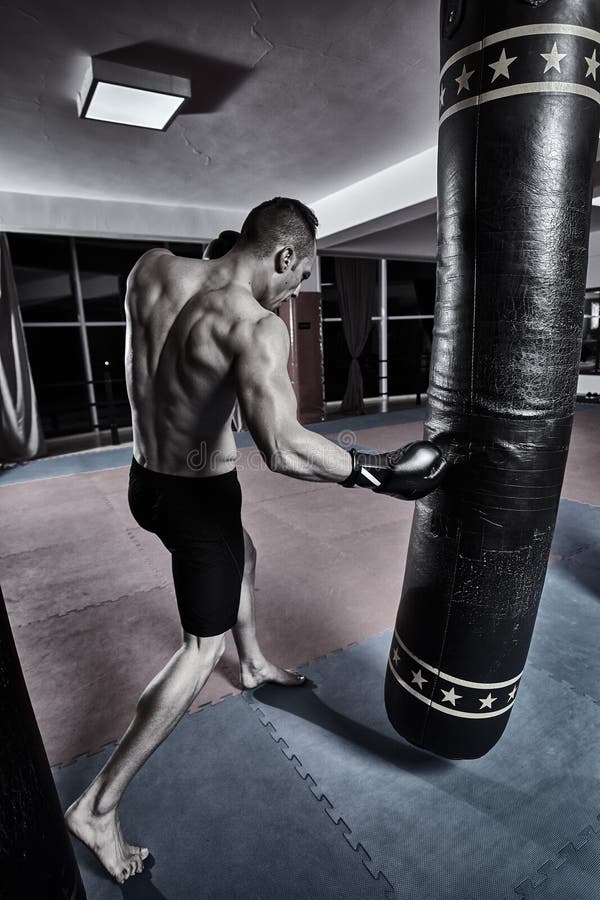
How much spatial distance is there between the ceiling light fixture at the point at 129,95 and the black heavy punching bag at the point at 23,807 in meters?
3.59

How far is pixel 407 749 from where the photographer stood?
1.65 meters

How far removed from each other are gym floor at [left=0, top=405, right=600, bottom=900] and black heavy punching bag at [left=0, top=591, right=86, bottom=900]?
563 mm

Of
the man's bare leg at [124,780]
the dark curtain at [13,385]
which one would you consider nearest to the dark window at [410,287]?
the dark curtain at [13,385]

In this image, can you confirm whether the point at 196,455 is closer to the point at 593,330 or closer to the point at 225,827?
the point at 225,827

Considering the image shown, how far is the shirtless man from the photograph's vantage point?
1.21 m

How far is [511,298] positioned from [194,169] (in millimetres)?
4879

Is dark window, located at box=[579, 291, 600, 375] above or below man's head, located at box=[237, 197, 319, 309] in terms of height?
below

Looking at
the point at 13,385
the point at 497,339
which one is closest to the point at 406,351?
the point at 13,385

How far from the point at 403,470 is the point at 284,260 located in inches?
24.9

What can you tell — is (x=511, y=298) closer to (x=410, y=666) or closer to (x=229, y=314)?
(x=229, y=314)

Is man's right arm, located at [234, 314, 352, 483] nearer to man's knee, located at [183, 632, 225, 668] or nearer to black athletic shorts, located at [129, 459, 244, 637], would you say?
black athletic shorts, located at [129, 459, 244, 637]

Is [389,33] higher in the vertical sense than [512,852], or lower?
higher

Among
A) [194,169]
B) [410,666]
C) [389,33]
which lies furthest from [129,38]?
[410,666]

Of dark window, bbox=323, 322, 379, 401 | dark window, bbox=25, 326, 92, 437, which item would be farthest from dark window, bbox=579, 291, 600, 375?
dark window, bbox=25, 326, 92, 437
